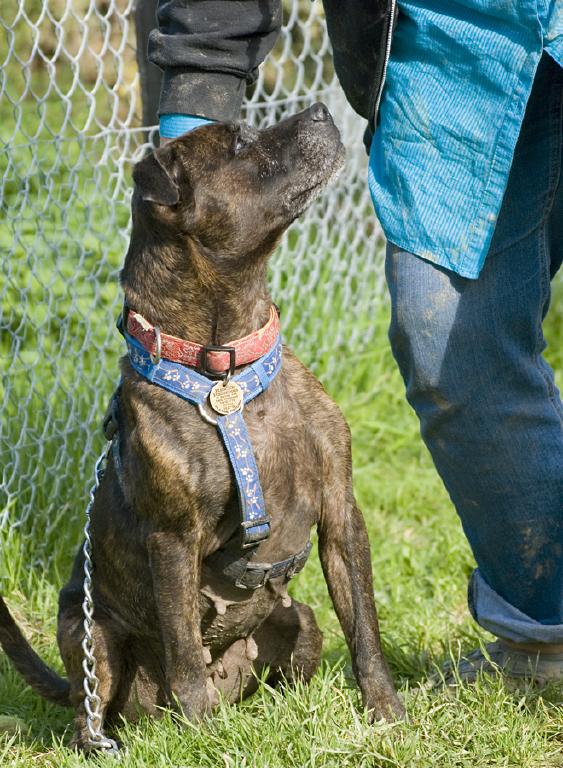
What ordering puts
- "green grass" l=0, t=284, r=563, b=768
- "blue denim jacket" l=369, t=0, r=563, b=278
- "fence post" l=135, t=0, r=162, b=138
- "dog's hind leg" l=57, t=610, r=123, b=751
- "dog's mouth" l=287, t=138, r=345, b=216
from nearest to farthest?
"blue denim jacket" l=369, t=0, r=563, b=278
"green grass" l=0, t=284, r=563, b=768
"dog's mouth" l=287, t=138, r=345, b=216
"dog's hind leg" l=57, t=610, r=123, b=751
"fence post" l=135, t=0, r=162, b=138

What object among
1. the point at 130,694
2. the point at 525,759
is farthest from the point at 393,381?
the point at 525,759

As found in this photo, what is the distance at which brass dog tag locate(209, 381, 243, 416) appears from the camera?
2926mm

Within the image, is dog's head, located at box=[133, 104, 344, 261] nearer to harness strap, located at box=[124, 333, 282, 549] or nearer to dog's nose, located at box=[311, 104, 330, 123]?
dog's nose, located at box=[311, 104, 330, 123]

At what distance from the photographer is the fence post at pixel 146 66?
Answer: 4.35 meters

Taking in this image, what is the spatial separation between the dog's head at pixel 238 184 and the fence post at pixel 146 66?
51.6 inches

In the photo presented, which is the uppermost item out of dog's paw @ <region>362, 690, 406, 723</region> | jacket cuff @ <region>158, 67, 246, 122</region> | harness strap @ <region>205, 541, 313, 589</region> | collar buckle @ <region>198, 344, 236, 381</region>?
jacket cuff @ <region>158, 67, 246, 122</region>

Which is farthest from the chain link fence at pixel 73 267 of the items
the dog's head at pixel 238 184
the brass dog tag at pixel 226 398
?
the brass dog tag at pixel 226 398

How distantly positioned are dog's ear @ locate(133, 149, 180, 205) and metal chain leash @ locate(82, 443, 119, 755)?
76cm

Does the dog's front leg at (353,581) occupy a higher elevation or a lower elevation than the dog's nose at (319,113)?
lower

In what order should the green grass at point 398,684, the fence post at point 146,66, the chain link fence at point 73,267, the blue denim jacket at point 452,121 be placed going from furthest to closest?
1. the fence post at point 146,66
2. the chain link fence at point 73,267
3. the green grass at point 398,684
4. the blue denim jacket at point 452,121

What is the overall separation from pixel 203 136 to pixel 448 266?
816 millimetres

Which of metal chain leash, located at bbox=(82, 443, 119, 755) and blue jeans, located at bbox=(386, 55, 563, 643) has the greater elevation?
blue jeans, located at bbox=(386, 55, 563, 643)

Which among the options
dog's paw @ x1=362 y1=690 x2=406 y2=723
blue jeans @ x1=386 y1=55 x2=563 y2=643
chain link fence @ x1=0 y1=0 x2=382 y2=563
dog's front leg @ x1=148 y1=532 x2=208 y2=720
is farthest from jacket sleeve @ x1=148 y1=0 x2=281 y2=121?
dog's paw @ x1=362 y1=690 x2=406 y2=723

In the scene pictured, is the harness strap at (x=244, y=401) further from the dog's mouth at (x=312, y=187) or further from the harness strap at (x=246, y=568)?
the dog's mouth at (x=312, y=187)
